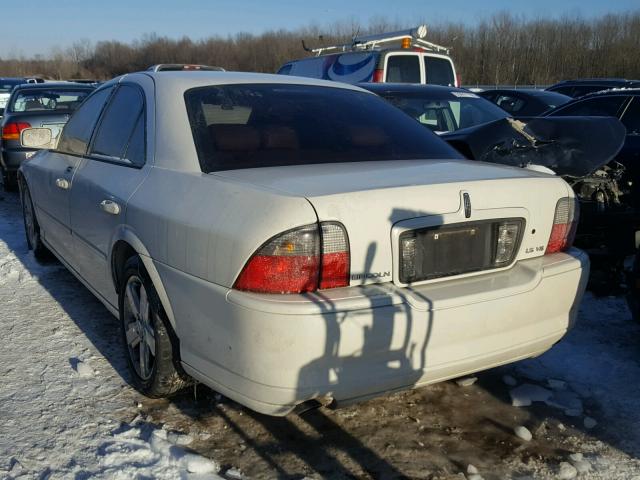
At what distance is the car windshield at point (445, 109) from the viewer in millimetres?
6836

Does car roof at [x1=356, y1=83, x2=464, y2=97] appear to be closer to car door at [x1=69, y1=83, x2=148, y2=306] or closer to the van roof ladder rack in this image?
car door at [x1=69, y1=83, x2=148, y2=306]

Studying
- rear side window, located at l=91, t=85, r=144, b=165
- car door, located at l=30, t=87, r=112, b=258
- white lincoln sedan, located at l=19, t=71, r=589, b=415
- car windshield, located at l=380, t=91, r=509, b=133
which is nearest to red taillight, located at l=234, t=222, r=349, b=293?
white lincoln sedan, located at l=19, t=71, r=589, b=415

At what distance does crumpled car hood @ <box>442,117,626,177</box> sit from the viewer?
4.58 m

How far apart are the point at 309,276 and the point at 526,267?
1.01 metres

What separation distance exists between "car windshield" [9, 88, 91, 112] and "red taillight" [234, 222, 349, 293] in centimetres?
797

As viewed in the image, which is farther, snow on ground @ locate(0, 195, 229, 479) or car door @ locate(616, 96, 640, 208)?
car door @ locate(616, 96, 640, 208)

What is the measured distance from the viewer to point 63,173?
165 inches

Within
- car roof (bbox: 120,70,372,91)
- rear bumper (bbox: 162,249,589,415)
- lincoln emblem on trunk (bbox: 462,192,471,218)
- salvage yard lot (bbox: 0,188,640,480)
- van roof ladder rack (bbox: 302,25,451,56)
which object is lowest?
salvage yard lot (bbox: 0,188,640,480)

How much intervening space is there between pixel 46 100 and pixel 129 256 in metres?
7.84

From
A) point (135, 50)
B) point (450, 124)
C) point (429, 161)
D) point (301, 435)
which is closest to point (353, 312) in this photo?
point (301, 435)

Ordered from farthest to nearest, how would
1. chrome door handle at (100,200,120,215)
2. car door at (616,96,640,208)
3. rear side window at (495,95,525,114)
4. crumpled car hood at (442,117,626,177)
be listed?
1. rear side window at (495,95,525,114)
2. car door at (616,96,640,208)
3. crumpled car hood at (442,117,626,177)
4. chrome door handle at (100,200,120,215)

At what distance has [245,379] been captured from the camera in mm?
2373

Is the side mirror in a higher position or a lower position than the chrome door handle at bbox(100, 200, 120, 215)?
higher

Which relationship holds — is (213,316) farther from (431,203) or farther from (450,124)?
(450,124)
